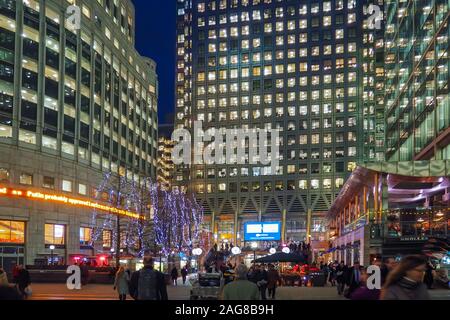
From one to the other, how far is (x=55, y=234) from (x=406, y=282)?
64.3 m

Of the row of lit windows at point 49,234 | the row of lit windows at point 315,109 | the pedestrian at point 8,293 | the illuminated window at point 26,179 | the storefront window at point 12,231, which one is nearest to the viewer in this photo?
the pedestrian at point 8,293

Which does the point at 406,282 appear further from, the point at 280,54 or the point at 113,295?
the point at 280,54

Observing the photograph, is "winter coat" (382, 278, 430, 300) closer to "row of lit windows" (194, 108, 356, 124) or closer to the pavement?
the pavement

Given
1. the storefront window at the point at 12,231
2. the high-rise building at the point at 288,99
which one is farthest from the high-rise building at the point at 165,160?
the storefront window at the point at 12,231

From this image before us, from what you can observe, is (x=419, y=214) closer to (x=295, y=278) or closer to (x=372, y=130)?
(x=295, y=278)

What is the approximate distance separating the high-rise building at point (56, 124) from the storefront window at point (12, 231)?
10 cm

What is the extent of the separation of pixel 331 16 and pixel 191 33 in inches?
1243

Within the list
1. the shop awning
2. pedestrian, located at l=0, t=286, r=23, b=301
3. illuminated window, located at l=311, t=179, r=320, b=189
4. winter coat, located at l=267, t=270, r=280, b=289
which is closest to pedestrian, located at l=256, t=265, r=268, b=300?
winter coat, located at l=267, t=270, r=280, b=289

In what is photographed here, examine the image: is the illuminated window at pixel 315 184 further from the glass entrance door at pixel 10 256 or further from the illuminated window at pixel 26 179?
the glass entrance door at pixel 10 256

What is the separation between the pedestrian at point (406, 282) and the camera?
5957 millimetres

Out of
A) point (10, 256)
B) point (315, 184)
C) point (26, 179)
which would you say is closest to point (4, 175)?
point (26, 179)

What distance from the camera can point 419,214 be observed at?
35.8m

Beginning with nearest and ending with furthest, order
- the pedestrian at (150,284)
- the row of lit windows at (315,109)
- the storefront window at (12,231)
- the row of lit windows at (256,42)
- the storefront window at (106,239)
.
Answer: the pedestrian at (150,284)
the storefront window at (12,231)
the storefront window at (106,239)
the row of lit windows at (315,109)
the row of lit windows at (256,42)

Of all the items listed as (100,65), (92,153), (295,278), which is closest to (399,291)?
(295,278)
